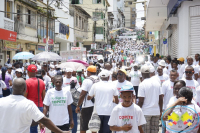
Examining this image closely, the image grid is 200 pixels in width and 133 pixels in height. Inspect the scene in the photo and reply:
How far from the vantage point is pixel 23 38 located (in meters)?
23.4

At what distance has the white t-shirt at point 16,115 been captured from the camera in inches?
149

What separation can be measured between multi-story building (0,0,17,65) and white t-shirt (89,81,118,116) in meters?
14.9

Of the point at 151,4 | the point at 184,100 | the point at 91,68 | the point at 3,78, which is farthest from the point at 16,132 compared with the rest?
the point at 151,4

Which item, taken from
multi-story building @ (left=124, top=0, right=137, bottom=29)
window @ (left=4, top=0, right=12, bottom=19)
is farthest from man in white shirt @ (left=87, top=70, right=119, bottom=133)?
multi-story building @ (left=124, top=0, right=137, bottom=29)

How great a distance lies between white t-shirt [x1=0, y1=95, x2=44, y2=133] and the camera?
149 inches

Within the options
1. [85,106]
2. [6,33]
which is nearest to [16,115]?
[85,106]

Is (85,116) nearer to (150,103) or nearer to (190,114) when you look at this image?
(150,103)

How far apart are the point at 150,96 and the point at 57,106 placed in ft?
6.50

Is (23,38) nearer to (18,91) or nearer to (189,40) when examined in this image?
(189,40)

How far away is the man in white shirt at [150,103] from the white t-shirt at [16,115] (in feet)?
9.20

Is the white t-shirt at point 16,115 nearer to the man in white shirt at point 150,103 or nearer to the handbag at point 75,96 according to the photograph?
the man in white shirt at point 150,103

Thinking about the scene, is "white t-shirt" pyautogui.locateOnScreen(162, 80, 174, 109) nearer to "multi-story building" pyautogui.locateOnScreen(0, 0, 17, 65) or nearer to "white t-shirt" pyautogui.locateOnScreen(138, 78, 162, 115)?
"white t-shirt" pyautogui.locateOnScreen(138, 78, 162, 115)

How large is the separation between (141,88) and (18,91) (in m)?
2.93

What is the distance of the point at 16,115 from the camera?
3.79 m
